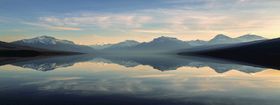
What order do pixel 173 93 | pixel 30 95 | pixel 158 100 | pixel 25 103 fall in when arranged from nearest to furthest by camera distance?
1. pixel 25 103
2. pixel 158 100
3. pixel 30 95
4. pixel 173 93

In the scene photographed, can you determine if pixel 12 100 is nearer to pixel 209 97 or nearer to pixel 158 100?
pixel 158 100

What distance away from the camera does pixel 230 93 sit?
3041 centimetres

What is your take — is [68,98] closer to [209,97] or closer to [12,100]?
[12,100]

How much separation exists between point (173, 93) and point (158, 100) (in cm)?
441

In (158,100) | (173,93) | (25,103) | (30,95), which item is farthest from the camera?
(173,93)

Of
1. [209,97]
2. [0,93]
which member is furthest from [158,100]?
[0,93]

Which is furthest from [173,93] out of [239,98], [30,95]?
[30,95]

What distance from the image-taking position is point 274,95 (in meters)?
29.1

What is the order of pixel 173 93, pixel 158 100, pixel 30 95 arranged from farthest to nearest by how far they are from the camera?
pixel 173 93
pixel 30 95
pixel 158 100

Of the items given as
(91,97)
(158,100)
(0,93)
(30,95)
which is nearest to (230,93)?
(158,100)

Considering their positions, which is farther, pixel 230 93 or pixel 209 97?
pixel 230 93

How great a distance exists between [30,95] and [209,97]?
518 inches

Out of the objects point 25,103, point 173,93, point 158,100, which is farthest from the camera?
point 173,93

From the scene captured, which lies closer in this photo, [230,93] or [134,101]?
[134,101]
